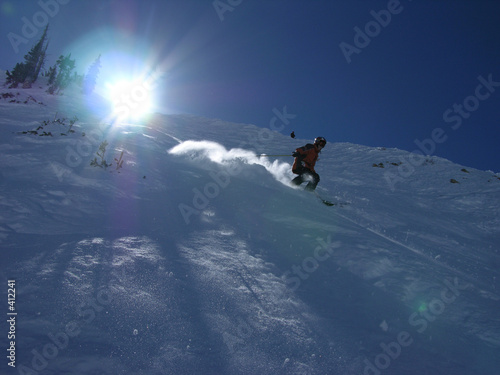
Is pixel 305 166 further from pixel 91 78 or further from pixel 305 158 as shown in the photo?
pixel 91 78

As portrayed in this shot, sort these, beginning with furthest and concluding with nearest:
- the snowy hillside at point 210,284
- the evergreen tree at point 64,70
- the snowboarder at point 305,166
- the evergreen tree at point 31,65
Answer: the evergreen tree at point 64,70 → the evergreen tree at point 31,65 → the snowboarder at point 305,166 → the snowy hillside at point 210,284

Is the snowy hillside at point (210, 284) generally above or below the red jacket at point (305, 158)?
below

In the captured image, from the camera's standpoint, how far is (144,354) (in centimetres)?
166

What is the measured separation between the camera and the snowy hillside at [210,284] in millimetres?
1753

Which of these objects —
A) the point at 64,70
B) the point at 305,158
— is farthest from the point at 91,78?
the point at 305,158

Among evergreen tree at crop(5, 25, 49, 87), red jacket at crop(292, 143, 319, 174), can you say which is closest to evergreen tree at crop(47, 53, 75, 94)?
evergreen tree at crop(5, 25, 49, 87)

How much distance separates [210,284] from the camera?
8.04ft

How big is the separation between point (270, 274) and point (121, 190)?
298 centimetres

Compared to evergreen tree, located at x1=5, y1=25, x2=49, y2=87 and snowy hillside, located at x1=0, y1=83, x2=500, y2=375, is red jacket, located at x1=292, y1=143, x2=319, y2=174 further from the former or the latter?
evergreen tree, located at x1=5, y1=25, x2=49, y2=87

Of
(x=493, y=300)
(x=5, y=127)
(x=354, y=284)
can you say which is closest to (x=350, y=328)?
(x=354, y=284)

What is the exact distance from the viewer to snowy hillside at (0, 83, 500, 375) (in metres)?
1.75

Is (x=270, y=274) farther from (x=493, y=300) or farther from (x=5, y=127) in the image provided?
(x=5, y=127)

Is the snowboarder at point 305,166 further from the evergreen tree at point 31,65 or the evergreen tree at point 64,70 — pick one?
the evergreen tree at point 64,70

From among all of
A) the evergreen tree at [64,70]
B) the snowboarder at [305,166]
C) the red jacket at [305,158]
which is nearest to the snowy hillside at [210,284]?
the snowboarder at [305,166]
